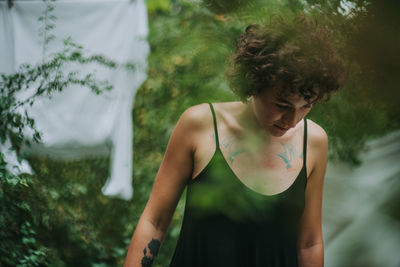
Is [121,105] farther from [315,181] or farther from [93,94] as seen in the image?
[315,181]

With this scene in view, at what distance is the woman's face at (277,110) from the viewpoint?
1276mm

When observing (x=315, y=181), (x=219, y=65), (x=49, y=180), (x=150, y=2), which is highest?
(x=150, y=2)

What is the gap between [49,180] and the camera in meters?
2.91

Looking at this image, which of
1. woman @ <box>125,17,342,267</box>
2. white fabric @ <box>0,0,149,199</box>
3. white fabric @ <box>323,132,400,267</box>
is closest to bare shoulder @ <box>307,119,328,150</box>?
woman @ <box>125,17,342,267</box>

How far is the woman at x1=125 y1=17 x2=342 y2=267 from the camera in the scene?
1.26 metres

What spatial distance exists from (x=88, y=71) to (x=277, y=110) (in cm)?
214

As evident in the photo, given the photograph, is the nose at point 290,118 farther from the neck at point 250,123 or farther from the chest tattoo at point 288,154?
the chest tattoo at point 288,154

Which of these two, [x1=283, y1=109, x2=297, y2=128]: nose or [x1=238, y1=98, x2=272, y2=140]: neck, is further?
[x1=283, y1=109, x2=297, y2=128]: nose

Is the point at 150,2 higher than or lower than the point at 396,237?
higher

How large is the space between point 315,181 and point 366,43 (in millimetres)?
1058

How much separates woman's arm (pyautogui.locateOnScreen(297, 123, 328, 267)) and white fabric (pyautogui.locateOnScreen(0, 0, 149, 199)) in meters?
1.58

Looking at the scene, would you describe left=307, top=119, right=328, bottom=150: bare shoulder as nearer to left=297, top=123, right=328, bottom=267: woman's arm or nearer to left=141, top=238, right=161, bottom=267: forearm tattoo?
left=297, top=123, right=328, bottom=267: woman's arm

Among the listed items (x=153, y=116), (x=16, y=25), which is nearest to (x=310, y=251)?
(x=153, y=116)

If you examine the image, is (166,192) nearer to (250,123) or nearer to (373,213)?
(250,123)
